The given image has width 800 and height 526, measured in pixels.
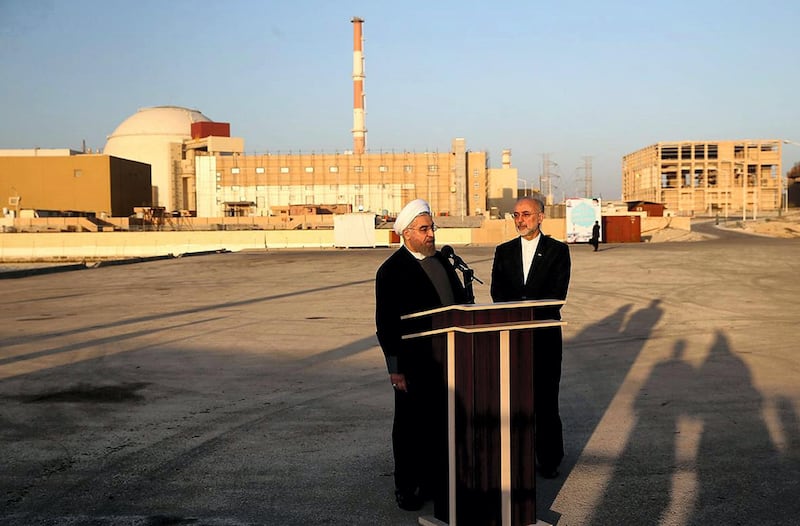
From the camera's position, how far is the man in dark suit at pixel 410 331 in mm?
5211

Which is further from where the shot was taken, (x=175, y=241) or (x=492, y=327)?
(x=175, y=241)

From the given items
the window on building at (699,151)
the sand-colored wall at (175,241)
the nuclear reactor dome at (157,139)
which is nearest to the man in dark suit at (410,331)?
the sand-colored wall at (175,241)

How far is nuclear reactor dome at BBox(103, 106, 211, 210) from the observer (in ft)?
428

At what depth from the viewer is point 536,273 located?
249 inches

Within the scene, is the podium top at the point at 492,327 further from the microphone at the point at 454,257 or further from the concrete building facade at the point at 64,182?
the concrete building facade at the point at 64,182

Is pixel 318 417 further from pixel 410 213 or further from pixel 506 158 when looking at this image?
pixel 506 158

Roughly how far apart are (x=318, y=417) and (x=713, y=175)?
148 metres

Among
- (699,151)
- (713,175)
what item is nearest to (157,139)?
(699,151)

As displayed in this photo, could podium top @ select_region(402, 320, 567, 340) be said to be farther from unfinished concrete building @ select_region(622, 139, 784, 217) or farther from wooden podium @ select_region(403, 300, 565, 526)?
unfinished concrete building @ select_region(622, 139, 784, 217)

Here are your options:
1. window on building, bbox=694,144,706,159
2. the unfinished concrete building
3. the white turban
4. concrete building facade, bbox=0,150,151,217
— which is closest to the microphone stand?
the white turban

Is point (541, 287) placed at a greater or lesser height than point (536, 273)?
lesser

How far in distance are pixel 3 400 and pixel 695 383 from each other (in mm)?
7722

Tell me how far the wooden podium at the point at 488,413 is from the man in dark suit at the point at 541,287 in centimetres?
117

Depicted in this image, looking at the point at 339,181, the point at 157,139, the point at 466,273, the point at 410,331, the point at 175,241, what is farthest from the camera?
the point at 157,139
